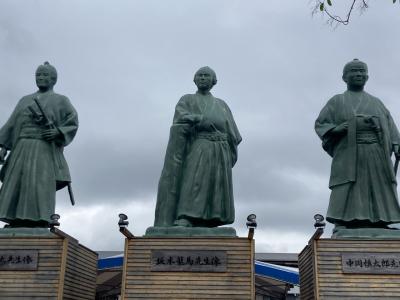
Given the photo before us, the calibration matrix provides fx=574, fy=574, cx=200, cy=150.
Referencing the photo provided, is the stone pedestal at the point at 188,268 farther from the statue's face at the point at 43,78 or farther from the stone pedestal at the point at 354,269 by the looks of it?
the statue's face at the point at 43,78

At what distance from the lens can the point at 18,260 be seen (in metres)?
9.91

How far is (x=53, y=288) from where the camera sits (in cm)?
963

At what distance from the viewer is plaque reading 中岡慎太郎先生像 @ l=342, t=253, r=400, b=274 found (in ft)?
31.3

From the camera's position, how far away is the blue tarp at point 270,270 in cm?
1519

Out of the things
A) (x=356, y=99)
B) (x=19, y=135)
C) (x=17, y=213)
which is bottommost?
(x=17, y=213)

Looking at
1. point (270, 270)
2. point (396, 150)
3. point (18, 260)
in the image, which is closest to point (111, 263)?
point (270, 270)

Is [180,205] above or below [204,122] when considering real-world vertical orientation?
below

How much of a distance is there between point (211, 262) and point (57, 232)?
267cm

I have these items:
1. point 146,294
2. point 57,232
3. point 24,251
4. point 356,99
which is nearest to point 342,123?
point 356,99

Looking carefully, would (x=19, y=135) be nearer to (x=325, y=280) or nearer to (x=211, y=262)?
(x=211, y=262)

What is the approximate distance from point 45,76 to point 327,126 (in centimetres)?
568

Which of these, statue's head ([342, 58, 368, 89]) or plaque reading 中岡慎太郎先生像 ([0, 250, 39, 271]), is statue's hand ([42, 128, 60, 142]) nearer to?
plaque reading 中岡慎太郎先生像 ([0, 250, 39, 271])

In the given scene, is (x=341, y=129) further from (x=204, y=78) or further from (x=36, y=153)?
(x=36, y=153)

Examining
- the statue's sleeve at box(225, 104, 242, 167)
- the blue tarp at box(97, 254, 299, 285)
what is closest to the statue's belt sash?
the statue's sleeve at box(225, 104, 242, 167)
